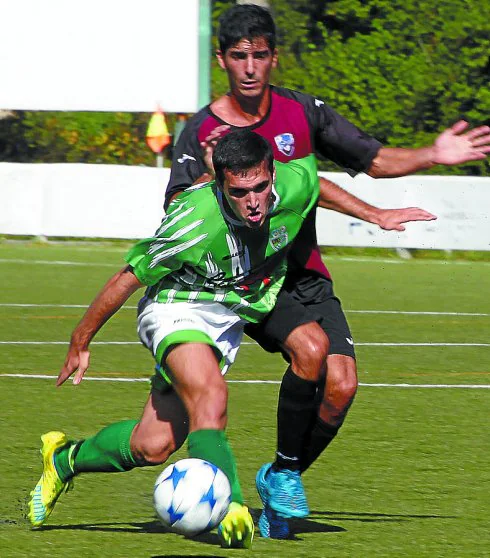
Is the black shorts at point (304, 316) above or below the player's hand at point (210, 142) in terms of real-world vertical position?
below

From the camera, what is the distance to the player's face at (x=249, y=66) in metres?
6.36

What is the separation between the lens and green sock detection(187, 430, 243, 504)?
5.23 metres

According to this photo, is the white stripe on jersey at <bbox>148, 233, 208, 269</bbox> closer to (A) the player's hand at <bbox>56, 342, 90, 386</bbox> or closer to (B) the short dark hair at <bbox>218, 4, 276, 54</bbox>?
(A) the player's hand at <bbox>56, 342, 90, 386</bbox>

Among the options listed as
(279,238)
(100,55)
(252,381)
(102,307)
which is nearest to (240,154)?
(279,238)

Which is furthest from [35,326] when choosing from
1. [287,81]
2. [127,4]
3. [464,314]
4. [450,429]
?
[287,81]

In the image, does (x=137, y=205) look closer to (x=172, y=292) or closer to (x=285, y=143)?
(x=285, y=143)

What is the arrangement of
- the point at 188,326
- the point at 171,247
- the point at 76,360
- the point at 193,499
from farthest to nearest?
the point at 76,360 < the point at 188,326 < the point at 171,247 < the point at 193,499

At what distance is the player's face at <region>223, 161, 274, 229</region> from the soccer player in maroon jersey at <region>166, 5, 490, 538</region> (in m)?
0.80

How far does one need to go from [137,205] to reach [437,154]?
1468cm

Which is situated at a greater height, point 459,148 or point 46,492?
point 459,148

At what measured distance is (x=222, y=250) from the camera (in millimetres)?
5516

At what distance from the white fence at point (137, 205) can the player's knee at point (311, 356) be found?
13811mm

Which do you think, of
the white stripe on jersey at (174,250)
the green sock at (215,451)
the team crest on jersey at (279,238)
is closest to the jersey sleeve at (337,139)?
the team crest on jersey at (279,238)

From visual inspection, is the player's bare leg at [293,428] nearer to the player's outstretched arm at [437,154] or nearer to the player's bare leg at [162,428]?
the player's bare leg at [162,428]
